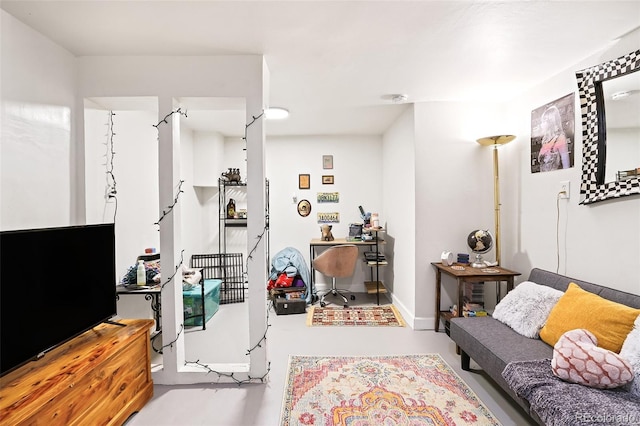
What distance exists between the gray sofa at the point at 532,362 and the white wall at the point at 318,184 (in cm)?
246

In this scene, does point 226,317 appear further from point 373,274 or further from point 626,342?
point 626,342

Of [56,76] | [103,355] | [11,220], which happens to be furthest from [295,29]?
[103,355]

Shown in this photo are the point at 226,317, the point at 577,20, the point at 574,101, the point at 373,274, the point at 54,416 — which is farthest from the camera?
the point at 373,274

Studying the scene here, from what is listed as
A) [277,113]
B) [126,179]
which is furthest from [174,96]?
[277,113]

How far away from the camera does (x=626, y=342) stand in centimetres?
154

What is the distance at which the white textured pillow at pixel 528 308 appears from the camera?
2.03 meters

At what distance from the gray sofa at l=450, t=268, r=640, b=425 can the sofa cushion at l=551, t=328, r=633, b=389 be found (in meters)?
0.04

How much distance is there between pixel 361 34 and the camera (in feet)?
6.12

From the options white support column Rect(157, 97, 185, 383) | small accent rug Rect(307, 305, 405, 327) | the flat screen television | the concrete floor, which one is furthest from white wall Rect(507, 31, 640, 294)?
the flat screen television

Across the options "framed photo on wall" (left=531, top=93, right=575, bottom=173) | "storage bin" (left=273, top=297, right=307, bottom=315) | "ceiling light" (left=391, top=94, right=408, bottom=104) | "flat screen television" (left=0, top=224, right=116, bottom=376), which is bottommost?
"storage bin" (left=273, top=297, right=307, bottom=315)

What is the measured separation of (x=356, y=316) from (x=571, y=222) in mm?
2324

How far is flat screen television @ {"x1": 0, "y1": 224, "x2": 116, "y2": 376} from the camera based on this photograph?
1306 mm

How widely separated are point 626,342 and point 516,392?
0.64 m

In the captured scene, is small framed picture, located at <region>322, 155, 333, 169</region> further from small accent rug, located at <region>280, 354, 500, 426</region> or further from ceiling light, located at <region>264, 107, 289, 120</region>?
small accent rug, located at <region>280, 354, 500, 426</region>
